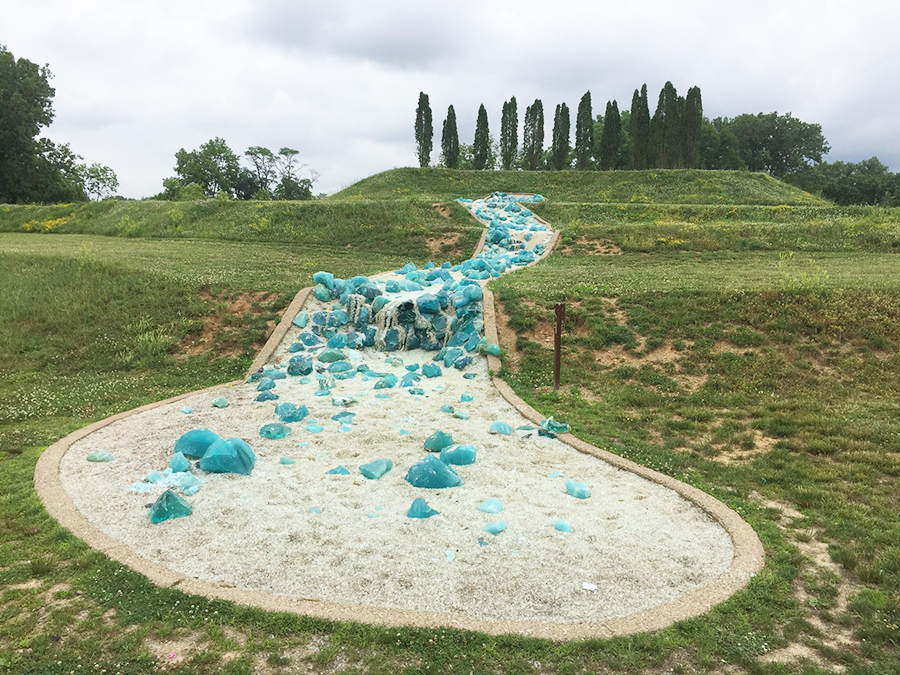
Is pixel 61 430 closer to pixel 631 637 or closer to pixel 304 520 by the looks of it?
pixel 304 520

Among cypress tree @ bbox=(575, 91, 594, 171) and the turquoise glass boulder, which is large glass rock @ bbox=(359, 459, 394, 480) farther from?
cypress tree @ bbox=(575, 91, 594, 171)

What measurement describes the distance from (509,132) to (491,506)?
54168 millimetres

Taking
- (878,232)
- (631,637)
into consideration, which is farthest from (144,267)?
(878,232)

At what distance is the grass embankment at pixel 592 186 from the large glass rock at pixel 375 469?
29381mm

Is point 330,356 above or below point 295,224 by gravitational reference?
below

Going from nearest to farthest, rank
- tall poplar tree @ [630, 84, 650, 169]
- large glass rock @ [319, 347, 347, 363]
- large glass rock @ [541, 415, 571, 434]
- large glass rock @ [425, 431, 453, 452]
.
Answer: large glass rock @ [425, 431, 453, 452]
large glass rock @ [541, 415, 571, 434]
large glass rock @ [319, 347, 347, 363]
tall poplar tree @ [630, 84, 650, 169]

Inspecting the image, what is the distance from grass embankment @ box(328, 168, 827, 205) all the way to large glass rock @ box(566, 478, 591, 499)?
3012cm

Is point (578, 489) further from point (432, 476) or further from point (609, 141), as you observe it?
point (609, 141)

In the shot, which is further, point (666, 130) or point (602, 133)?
point (602, 133)

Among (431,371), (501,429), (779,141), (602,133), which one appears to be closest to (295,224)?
(431,371)

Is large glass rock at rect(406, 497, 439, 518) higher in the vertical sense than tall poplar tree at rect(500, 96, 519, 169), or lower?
lower

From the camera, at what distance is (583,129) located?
165ft

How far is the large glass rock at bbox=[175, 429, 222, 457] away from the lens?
7.26 meters

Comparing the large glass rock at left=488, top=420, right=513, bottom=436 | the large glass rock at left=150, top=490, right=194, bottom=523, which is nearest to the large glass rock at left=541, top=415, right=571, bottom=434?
the large glass rock at left=488, top=420, right=513, bottom=436
